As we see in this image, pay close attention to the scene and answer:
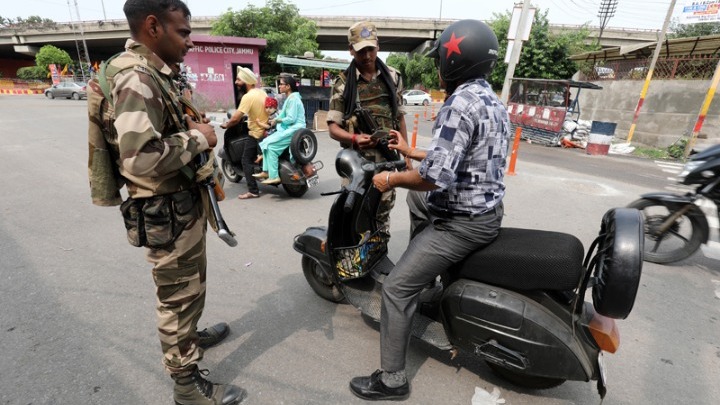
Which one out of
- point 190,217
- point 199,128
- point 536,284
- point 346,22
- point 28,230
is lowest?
point 28,230

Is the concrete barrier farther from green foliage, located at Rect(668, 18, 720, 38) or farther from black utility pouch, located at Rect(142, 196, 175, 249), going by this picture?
green foliage, located at Rect(668, 18, 720, 38)

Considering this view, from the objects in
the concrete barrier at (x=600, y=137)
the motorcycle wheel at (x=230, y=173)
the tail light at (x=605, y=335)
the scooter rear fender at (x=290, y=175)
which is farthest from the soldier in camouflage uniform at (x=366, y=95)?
the concrete barrier at (x=600, y=137)

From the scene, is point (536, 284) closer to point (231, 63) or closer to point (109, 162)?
point (109, 162)

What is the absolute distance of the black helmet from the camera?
1786mm

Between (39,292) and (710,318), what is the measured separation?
543 cm


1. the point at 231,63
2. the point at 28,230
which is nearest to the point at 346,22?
the point at 231,63

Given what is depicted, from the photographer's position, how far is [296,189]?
18.6 ft

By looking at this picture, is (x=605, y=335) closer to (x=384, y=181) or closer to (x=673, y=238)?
(x=384, y=181)

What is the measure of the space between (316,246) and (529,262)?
4.88 feet

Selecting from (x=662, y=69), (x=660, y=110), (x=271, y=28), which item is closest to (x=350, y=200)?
(x=660, y=110)

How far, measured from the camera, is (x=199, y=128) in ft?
6.08

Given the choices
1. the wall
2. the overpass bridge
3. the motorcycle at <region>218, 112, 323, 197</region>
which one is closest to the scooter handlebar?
the motorcycle at <region>218, 112, 323, 197</region>

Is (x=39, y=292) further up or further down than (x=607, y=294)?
further down

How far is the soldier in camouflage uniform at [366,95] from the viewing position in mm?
3137
